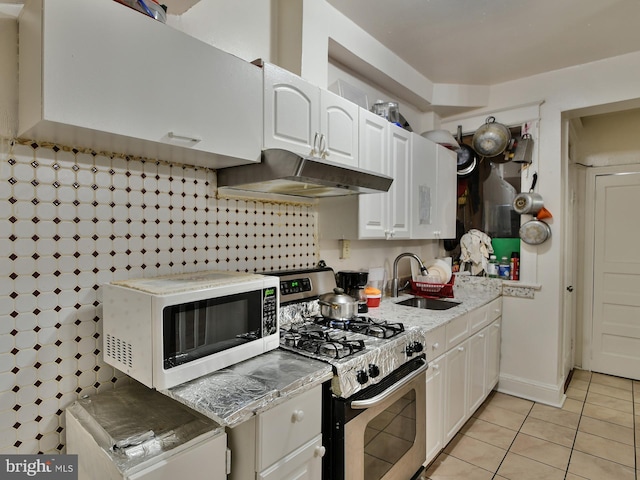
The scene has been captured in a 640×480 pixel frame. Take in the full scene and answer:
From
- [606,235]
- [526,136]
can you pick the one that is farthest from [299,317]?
[606,235]

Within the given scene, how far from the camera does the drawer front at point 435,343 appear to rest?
1.98m

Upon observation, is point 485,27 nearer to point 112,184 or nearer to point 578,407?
point 112,184

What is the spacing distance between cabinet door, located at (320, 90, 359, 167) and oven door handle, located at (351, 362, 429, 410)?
1138mm

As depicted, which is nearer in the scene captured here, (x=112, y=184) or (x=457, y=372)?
(x=112, y=184)

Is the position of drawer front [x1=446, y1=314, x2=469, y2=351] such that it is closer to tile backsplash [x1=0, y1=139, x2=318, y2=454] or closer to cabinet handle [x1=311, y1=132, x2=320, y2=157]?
cabinet handle [x1=311, y1=132, x2=320, y2=157]

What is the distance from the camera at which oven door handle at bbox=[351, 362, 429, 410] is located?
1396 millimetres

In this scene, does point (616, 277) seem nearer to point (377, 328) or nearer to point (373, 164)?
point (373, 164)

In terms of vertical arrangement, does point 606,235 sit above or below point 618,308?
above

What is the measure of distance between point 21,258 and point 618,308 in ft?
15.1

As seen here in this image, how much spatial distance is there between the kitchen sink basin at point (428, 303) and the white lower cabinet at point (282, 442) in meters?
1.51

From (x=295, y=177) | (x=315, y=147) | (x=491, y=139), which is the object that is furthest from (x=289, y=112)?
(x=491, y=139)

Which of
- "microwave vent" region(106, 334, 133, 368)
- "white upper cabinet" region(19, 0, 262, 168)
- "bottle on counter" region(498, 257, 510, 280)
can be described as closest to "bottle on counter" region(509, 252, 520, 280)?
"bottle on counter" region(498, 257, 510, 280)

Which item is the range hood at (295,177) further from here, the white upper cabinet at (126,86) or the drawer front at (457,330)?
the drawer front at (457,330)

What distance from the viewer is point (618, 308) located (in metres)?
3.57
